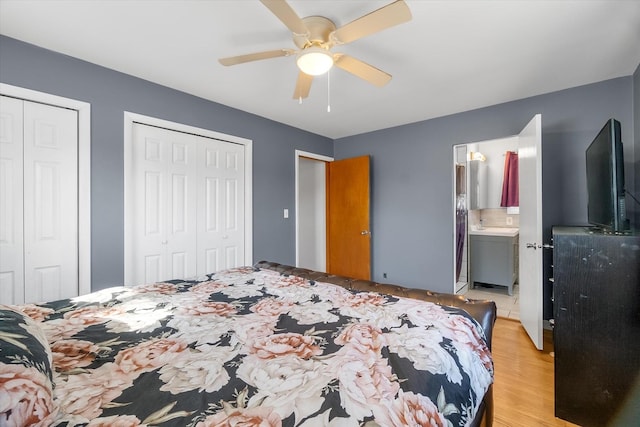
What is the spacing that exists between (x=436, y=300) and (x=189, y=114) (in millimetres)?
2815

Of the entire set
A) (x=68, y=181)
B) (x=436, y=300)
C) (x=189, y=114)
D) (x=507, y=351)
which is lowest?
(x=507, y=351)

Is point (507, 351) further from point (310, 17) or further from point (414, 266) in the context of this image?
point (310, 17)

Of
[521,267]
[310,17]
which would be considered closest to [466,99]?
[521,267]

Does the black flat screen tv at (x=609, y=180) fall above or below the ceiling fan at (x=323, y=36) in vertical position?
below

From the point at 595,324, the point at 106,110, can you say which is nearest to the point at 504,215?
the point at 595,324

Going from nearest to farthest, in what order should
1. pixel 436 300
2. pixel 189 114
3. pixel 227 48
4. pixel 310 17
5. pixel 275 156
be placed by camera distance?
pixel 436 300 < pixel 310 17 < pixel 227 48 < pixel 189 114 < pixel 275 156

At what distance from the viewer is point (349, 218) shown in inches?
167

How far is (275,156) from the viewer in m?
3.67

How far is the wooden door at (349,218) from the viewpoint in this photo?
4039 mm

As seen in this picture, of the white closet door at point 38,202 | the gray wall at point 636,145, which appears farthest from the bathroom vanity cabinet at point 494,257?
the white closet door at point 38,202

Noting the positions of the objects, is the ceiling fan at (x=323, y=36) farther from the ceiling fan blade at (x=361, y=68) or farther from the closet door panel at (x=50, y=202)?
the closet door panel at (x=50, y=202)

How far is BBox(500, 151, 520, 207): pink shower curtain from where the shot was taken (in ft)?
14.2

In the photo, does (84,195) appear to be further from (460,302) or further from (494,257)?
(494,257)

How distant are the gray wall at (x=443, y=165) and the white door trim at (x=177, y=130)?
176 centimetres
